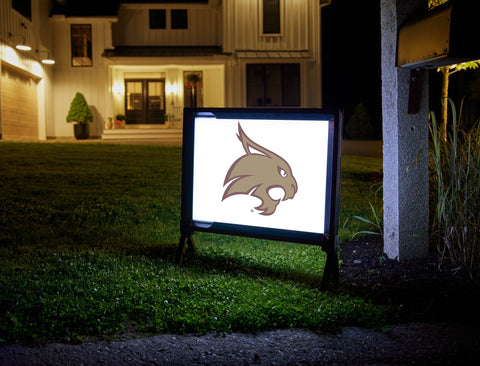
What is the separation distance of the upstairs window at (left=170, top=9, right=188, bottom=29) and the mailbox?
939 inches

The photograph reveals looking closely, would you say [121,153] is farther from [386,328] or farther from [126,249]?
[386,328]

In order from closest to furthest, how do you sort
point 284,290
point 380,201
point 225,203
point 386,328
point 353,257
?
1. point 386,328
2. point 284,290
3. point 225,203
4. point 353,257
5. point 380,201

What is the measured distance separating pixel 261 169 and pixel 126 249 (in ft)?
5.22

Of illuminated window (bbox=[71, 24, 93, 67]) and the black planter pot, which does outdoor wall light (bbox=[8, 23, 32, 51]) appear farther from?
illuminated window (bbox=[71, 24, 93, 67])

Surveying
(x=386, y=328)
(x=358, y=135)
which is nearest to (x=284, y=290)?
(x=386, y=328)

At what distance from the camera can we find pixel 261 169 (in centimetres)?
405

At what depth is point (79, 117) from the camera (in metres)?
22.9

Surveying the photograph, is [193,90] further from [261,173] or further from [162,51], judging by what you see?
[261,173]

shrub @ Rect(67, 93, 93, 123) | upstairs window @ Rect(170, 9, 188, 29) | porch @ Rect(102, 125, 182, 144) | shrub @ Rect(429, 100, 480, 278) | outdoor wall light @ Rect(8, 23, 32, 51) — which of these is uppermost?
upstairs window @ Rect(170, 9, 188, 29)

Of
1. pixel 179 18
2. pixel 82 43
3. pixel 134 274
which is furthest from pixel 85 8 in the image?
pixel 134 274

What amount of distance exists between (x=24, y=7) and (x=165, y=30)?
7107mm

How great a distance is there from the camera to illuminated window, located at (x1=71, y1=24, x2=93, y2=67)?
82.1ft

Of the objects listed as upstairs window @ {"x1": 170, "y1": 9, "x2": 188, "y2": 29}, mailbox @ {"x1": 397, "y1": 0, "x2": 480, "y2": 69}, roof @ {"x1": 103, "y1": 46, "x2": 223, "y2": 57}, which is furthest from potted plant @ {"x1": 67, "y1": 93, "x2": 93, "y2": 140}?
mailbox @ {"x1": 397, "y1": 0, "x2": 480, "y2": 69}

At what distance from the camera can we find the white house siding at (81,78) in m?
24.7
